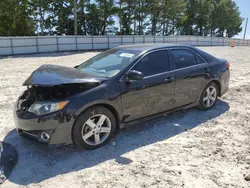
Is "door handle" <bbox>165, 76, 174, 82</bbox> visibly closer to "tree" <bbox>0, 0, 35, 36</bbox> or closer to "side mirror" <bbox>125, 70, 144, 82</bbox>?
"side mirror" <bbox>125, 70, 144, 82</bbox>

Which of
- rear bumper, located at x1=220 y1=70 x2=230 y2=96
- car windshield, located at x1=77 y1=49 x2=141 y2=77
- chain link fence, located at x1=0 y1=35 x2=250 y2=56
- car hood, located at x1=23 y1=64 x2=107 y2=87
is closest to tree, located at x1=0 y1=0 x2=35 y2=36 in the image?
chain link fence, located at x1=0 y1=35 x2=250 y2=56

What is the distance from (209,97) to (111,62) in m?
2.32

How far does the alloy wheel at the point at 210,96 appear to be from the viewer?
4.99 meters

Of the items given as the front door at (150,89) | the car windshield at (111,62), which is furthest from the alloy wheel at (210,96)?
the car windshield at (111,62)

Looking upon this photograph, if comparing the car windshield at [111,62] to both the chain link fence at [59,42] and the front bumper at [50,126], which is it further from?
the chain link fence at [59,42]

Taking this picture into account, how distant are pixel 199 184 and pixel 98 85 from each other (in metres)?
1.86

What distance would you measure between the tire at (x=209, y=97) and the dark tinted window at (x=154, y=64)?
120 cm

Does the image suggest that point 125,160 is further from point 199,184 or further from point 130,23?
point 130,23

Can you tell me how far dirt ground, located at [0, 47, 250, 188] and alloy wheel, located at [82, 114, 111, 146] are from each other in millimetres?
165

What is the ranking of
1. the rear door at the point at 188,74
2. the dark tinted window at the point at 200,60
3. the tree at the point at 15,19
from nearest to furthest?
the rear door at the point at 188,74
the dark tinted window at the point at 200,60
the tree at the point at 15,19

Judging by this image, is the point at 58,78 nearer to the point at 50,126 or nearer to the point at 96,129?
the point at 50,126

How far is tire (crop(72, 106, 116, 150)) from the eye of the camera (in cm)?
329

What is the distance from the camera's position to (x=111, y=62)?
4160mm

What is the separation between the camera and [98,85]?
344cm
